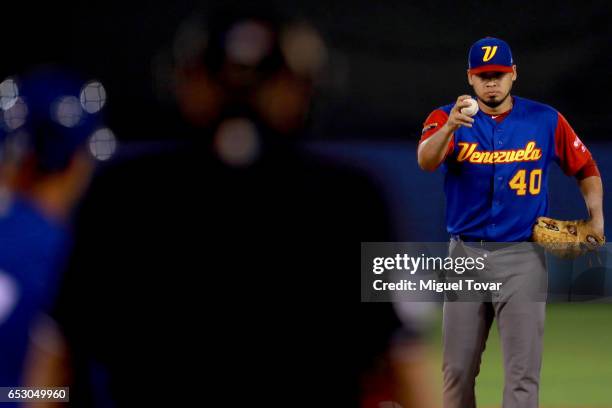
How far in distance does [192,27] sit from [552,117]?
5.97 ft

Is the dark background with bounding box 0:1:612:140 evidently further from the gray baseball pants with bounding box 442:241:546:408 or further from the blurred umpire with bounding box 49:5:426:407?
the blurred umpire with bounding box 49:5:426:407

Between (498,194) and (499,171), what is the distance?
7 centimetres

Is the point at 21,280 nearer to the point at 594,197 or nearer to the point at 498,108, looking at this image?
the point at 498,108

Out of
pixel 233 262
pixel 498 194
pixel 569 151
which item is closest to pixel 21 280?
pixel 233 262

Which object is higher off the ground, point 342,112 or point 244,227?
point 342,112

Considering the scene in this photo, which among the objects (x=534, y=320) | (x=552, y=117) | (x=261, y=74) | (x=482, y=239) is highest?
(x=552, y=117)

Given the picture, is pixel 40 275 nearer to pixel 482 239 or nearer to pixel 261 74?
pixel 261 74

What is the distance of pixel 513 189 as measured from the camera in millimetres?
2572

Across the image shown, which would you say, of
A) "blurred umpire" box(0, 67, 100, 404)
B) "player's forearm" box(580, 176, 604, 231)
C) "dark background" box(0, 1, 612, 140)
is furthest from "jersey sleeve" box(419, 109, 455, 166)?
"dark background" box(0, 1, 612, 140)

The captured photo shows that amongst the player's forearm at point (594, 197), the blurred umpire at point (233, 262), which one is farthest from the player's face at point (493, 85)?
the blurred umpire at point (233, 262)

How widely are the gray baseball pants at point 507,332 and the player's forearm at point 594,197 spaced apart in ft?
0.69

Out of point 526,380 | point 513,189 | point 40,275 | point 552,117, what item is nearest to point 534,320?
point 526,380

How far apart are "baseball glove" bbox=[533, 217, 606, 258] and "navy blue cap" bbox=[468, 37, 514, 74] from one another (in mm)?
481

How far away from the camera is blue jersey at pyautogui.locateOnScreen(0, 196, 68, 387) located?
6.31ft
